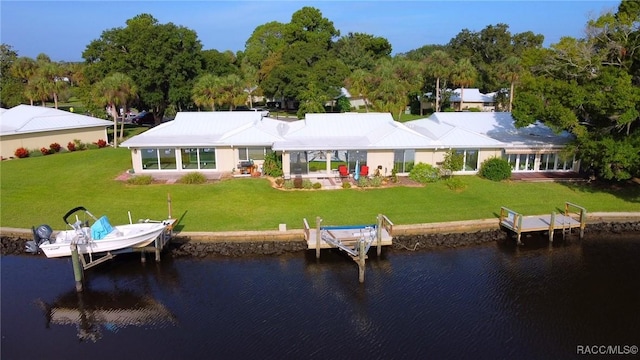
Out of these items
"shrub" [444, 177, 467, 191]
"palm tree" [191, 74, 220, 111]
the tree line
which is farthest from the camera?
"palm tree" [191, 74, 220, 111]

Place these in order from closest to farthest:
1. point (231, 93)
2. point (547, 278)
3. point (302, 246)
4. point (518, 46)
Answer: point (547, 278)
point (302, 246)
point (231, 93)
point (518, 46)

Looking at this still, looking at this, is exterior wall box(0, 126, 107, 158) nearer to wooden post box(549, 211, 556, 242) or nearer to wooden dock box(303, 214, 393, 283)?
wooden dock box(303, 214, 393, 283)

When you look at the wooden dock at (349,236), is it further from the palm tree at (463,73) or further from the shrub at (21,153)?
the palm tree at (463,73)

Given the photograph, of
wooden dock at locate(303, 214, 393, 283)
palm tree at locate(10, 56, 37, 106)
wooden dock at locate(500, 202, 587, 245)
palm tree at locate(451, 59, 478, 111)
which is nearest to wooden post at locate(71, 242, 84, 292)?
wooden dock at locate(303, 214, 393, 283)

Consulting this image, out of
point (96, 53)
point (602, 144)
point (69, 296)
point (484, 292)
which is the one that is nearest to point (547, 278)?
point (484, 292)

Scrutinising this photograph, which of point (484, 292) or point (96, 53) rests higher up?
point (96, 53)

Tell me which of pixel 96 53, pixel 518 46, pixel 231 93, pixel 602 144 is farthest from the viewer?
pixel 518 46

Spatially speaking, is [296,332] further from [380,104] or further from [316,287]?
[380,104]
